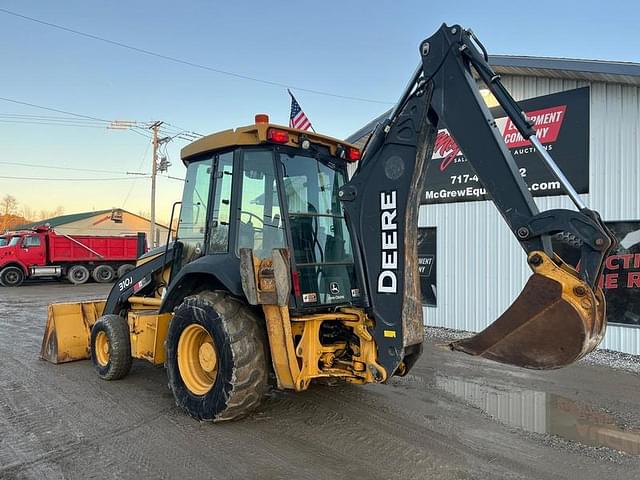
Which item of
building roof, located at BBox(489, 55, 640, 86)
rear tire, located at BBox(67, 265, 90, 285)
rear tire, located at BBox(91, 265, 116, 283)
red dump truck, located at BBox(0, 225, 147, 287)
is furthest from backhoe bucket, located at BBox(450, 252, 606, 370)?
rear tire, located at BBox(91, 265, 116, 283)

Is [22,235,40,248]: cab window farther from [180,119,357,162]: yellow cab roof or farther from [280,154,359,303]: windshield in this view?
[280,154,359,303]: windshield

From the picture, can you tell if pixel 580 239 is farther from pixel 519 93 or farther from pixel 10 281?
pixel 10 281

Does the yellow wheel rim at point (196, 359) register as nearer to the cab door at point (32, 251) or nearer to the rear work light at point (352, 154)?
the rear work light at point (352, 154)

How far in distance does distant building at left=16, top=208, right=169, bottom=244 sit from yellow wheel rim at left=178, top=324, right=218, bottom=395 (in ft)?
126

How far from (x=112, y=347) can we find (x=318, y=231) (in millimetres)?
2979

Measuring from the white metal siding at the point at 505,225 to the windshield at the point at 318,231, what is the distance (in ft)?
18.3

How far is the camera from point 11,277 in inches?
840

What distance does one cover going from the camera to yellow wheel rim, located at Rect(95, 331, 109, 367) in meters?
5.95

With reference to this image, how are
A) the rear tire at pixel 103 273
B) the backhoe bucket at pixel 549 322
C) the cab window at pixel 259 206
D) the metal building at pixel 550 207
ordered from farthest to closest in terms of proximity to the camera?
the rear tire at pixel 103 273 → the metal building at pixel 550 207 → the cab window at pixel 259 206 → the backhoe bucket at pixel 549 322

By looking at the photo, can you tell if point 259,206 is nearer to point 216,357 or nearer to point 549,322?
point 216,357

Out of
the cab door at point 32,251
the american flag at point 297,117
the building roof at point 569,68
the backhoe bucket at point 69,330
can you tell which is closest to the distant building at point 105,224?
the cab door at point 32,251

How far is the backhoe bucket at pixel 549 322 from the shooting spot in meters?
2.90

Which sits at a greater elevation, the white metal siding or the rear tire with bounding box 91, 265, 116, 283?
the white metal siding

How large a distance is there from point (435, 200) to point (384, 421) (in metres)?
6.83
